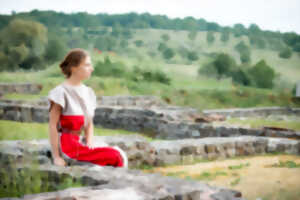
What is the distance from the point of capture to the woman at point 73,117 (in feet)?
16.2

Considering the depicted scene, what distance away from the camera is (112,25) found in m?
73.2

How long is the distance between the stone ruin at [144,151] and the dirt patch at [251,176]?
0.38 metres

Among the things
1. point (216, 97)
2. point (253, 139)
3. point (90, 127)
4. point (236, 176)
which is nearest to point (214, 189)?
point (90, 127)

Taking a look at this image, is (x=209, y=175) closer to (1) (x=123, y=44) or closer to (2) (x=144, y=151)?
(2) (x=144, y=151)

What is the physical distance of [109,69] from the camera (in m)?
→ 31.8

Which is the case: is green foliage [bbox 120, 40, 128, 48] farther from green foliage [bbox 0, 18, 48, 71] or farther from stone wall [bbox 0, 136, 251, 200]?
stone wall [bbox 0, 136, 251, 200]

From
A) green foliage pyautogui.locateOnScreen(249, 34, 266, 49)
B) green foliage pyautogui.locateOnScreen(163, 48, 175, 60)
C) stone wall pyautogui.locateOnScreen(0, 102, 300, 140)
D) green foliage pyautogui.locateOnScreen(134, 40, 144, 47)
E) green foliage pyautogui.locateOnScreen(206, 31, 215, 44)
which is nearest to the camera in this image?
stone wall pyautogui.locateOnScreen(0, 102, 300, 140)

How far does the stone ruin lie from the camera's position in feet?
12.4

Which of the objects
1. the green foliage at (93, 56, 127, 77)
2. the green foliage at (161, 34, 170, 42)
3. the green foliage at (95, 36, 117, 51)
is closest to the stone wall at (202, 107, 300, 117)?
the green foliage at (93, 56, 127, 77)

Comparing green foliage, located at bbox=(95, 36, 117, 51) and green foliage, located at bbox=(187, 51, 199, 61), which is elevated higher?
green foliage, located at bbox=(95, 36, 117, 51)

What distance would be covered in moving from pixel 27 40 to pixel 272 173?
35.3 m

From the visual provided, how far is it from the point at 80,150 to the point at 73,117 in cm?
39

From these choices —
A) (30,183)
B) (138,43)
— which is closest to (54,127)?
(30,183)

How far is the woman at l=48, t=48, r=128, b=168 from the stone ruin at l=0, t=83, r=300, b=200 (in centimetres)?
14
